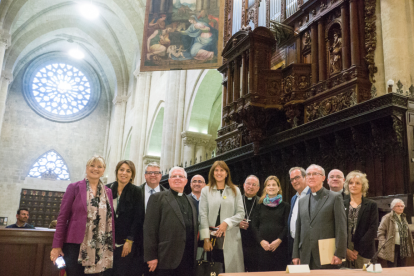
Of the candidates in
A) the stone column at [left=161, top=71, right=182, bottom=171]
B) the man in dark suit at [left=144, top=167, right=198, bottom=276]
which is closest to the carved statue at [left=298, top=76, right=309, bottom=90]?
the man in dark suit at [left=144, top=167, right=198, bottom=276]

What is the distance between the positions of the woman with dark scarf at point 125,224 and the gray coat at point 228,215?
675 millimetres

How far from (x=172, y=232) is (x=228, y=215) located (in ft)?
2.14

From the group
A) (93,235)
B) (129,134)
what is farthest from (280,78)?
(129,134)

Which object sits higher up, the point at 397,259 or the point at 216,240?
the point at 216,240

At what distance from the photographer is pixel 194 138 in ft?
47.4

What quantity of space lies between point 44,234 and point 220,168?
8.91ft

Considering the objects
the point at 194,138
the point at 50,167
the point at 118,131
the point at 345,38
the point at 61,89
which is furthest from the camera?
the point at 61,89

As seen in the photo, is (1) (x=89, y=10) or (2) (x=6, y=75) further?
(2) (x=6, y=75)

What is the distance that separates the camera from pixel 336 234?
3.44m

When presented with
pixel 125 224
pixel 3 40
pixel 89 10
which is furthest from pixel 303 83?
pixel 89 10

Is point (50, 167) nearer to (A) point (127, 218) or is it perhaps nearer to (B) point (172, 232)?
(A) point (127, 218)

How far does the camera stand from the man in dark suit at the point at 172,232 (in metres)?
3.54

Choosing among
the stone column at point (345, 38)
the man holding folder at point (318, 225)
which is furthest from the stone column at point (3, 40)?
the man holding folder at point (318, 225)

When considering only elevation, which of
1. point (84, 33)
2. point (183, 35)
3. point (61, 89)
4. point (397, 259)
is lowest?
point (397, 259)
